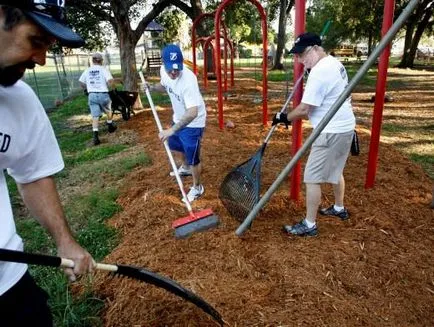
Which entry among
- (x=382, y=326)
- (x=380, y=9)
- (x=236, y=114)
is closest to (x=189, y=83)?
(x=382, y=326)

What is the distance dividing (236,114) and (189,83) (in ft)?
18.9

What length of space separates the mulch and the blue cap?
157 centimetres

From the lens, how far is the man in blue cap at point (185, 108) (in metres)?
4.20

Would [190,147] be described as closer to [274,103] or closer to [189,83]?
[189,83]

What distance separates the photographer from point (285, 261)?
3195mm

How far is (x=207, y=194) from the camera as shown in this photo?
15.8 ft

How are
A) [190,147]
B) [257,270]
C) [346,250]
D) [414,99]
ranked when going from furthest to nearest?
[414,99]
[190,147]
[346,250]
[257,270]

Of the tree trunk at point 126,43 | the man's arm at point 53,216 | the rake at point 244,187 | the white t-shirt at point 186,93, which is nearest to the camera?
the man's arm at point 53,216

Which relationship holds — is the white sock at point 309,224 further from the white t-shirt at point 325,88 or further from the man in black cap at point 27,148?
the man in black cap at point 27,148

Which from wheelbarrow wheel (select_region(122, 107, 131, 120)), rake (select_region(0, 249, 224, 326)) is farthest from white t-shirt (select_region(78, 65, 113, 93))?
rake (select_region(0, 249, 224, 326))

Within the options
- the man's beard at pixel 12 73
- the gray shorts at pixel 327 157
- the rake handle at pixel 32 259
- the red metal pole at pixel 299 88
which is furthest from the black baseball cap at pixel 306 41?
the rake handle at pixel 32 259

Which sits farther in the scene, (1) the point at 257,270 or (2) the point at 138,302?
(1) the point at 257,270

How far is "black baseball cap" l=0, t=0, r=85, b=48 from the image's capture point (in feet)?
4.17

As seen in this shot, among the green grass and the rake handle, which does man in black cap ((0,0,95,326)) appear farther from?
the green grass
